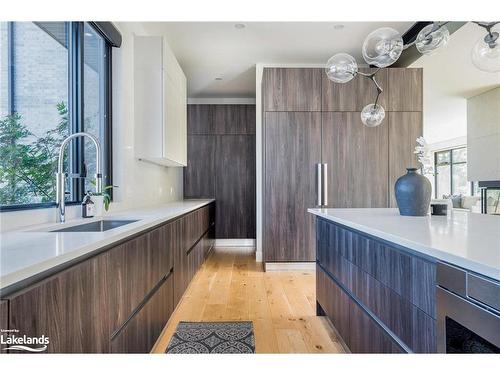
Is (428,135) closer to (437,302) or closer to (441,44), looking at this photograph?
(441,44)

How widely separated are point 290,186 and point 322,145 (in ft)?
2.21

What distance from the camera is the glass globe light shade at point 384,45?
188 centimetres

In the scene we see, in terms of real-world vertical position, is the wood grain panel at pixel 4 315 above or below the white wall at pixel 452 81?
below

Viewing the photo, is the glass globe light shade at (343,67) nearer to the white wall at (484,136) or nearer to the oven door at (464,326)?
the oven door at (464,326)

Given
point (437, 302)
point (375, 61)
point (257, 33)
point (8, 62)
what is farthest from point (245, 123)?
point (437, 302)

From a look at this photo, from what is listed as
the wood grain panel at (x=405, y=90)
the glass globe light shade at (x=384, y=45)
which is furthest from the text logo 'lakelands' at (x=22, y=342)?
the wood grain panel at (x=405, y=90)

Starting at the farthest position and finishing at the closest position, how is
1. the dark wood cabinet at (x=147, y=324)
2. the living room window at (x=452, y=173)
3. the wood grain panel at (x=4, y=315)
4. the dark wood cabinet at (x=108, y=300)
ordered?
the living room window at (x=452, y=173) → the dark wood cabinet at (x=147, y=324) → the dark wood cabinet at (x=108, y=300) → the wood grain panel at (x=4, y=315)

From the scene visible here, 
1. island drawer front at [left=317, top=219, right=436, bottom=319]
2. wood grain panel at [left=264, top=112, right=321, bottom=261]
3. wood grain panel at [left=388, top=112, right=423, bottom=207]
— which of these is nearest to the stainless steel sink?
island drawer front at [left=317, top=219, right=436, bottom=319]

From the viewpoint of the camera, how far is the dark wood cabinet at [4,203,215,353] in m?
0.85

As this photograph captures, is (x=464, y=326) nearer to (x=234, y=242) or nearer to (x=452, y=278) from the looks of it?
(x=452, y=278)

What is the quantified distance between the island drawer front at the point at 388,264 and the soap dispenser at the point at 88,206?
1.62 m

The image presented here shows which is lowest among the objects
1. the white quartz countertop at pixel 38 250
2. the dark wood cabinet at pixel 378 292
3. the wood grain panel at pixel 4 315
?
the dark wood cabinet at pixel 378 292

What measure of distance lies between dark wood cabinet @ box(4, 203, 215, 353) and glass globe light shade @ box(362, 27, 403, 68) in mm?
1743

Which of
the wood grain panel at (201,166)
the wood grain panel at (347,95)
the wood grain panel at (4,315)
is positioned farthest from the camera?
the wood grain panel at (201,166)
